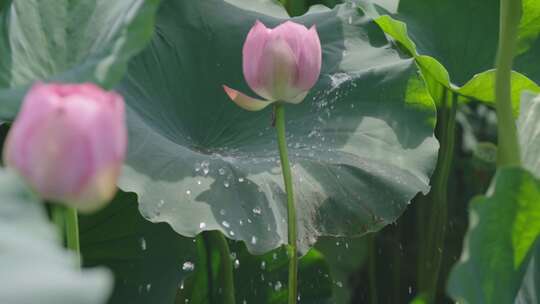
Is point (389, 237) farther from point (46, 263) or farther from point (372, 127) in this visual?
point (46, 263)

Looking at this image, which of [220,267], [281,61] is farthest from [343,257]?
[281,61]

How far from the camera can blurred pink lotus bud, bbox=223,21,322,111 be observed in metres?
1.04

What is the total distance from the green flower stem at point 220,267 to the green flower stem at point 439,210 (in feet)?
1.34

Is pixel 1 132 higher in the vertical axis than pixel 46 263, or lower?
lower

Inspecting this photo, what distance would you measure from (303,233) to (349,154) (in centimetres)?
14

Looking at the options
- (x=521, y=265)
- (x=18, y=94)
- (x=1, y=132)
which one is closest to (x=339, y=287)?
(x=1, y=132)

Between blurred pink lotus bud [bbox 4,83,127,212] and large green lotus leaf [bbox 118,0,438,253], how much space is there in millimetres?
476

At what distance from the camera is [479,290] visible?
863 mm

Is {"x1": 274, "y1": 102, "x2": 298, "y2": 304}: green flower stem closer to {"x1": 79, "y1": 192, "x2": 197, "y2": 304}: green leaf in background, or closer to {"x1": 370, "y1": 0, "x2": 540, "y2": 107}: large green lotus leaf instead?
{"x1": 79, "y1": 192, "x2": 197, "y2": 304}: green leaf in background

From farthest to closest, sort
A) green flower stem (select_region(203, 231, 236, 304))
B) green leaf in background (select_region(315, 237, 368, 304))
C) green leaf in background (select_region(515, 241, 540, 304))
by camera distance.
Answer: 1. green leaf in background (select_region(315, 237, 368, 304))
2. green flower stem (select_region(203, 231, 236, 304))
3. green leaf in background (select_region(515, 241, 540, 304))

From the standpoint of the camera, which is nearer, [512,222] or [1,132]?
[512,222]

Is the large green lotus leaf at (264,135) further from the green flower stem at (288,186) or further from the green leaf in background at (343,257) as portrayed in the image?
the green leaf in background at (343,257)

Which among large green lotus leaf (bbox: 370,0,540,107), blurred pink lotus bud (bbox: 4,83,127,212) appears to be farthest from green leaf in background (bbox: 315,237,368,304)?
blurred pink lotus bud (bbox: 4,83,127,212)

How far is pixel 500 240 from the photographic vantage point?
89 cm
